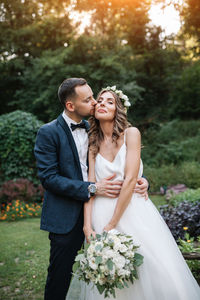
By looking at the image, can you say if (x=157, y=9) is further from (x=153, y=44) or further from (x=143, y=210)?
(x=153, y=44)

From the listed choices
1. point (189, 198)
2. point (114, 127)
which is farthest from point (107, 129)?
point (189, 198)

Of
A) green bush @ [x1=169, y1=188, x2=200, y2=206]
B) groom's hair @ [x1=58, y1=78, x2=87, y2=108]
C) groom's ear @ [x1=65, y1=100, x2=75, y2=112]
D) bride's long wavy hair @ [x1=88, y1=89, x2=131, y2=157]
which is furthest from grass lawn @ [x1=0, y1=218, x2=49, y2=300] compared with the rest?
green bush @ [x1=169, y1=188, x2=200, y2=206]

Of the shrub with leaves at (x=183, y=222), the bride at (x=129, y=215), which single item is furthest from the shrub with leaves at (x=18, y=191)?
the bride at (x=129, y=215)

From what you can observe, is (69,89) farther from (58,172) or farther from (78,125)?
(58,172)

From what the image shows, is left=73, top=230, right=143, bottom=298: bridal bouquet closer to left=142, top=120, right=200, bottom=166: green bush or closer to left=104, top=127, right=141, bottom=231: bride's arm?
left=104, top=127, right=141, bottom=231: bride's arm

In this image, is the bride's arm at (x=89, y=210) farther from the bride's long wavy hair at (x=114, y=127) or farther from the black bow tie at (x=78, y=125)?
the black bow tie at (x=78, y=125)

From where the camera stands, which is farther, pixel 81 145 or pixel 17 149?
pixel 17 149

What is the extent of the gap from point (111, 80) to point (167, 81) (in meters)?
7.07

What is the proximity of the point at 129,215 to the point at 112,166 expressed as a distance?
50cm

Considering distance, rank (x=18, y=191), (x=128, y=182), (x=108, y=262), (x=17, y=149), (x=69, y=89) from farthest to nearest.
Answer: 1. (x=17, y=149)
2. (x=18, y=191)
3. (x=69, y=89)
4. (x=128, y=182)
5. (x=108, y=262)

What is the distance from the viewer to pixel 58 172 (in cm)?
287

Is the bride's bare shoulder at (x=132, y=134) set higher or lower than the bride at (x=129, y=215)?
higher

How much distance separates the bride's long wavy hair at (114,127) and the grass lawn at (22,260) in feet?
7.81

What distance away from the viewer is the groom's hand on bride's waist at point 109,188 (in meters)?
2.69
